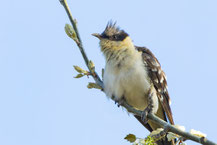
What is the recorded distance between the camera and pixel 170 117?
6.07m

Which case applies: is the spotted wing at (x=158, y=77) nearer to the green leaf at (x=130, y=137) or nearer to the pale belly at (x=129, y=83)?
the pale belly at (x=129, y=83)

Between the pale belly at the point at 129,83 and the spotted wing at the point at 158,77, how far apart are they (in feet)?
0.54

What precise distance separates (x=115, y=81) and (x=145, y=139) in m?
2.33

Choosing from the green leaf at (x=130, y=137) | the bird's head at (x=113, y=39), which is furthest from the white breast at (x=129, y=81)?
the green leaf at (x=130, y=137)

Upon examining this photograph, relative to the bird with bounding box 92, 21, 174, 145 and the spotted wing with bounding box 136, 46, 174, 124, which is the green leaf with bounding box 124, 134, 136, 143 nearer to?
the bird with bounding box 92, 21, 174, 145

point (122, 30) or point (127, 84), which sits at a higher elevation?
point (122, 30)

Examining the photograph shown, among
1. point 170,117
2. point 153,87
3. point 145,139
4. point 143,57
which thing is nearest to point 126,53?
point 143,57

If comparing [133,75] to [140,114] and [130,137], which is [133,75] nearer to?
[140,114]

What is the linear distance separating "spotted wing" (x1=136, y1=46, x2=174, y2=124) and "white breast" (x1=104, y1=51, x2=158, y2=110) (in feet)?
0.53

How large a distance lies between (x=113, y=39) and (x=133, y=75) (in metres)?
0.97

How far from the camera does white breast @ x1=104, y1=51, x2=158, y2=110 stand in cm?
551

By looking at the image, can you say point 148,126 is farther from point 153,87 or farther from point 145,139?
point 145,139

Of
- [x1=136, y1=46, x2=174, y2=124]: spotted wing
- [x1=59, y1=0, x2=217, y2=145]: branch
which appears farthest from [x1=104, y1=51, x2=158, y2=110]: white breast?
[x1=59, y1=0, x2=217, y2=145]: branch

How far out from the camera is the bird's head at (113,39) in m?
5.96
